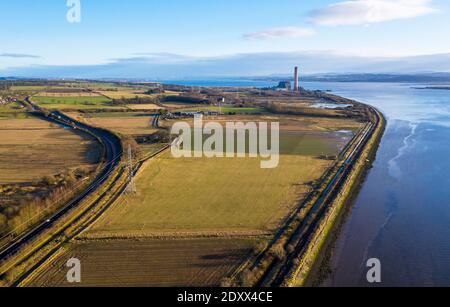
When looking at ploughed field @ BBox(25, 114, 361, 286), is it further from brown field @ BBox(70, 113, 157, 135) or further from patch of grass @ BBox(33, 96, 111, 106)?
patch of grass @ BBox(33, 96, 111, 106)

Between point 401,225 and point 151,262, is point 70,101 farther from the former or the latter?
point 401,225

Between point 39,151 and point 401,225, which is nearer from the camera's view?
point 401,225

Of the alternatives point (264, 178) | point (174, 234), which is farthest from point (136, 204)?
point (264, 178)

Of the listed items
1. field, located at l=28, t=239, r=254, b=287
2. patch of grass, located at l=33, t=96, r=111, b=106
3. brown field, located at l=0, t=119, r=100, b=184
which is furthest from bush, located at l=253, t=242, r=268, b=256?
patch of grass, located at l=33, t=96, r=111, b=106

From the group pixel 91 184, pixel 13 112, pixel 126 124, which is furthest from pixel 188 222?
pixel 13 112

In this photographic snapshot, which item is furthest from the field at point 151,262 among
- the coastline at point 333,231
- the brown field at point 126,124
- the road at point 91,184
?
the brown field at point 126,124

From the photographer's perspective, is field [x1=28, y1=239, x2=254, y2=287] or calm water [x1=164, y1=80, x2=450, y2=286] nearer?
field [x1=28, y1=239, x2=254, y2=287]
